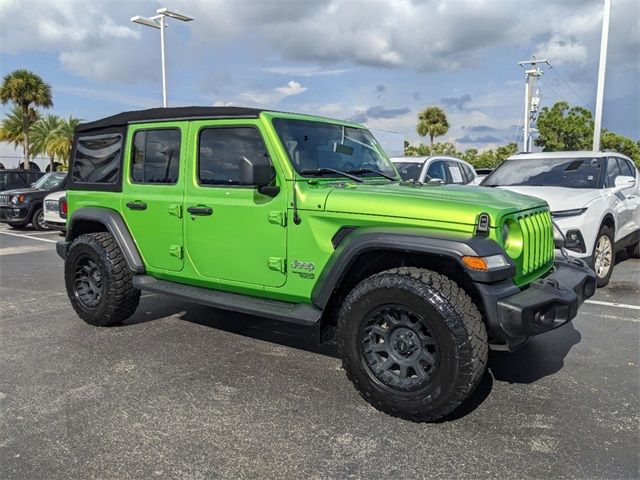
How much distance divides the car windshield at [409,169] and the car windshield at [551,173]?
178 centimetres

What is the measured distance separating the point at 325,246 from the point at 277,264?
0.43 m

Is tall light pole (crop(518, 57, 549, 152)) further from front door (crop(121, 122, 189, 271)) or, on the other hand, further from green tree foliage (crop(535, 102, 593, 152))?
front door (crop(121, 122, 189, 271))

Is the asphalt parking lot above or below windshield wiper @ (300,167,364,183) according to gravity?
below

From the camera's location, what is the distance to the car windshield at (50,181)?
14.5m

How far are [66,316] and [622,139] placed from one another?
38.6m

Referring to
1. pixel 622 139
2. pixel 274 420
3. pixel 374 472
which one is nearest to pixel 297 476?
pixel 374 472

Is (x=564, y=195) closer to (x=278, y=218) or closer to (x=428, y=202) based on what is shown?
(x=428, y=202)

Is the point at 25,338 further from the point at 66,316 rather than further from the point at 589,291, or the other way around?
the point at 589,291

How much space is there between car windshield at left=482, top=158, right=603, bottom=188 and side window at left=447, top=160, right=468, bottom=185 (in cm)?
227

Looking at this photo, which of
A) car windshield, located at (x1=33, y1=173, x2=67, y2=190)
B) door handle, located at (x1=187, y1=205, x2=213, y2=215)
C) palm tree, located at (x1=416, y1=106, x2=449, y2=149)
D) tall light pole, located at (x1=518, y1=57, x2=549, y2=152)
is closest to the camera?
door handle, located at (x1=187, y1=205, x2=213, y2=215)

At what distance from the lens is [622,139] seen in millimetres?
35719

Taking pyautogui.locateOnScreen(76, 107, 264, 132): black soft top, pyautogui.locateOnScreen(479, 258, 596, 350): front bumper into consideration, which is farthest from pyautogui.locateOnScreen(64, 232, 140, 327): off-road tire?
pyautogui.locateOnScreen(479, 258, 596, 350): front bumper

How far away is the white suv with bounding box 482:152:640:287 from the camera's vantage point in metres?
6.22

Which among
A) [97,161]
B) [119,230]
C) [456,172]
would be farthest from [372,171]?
[456,172]
